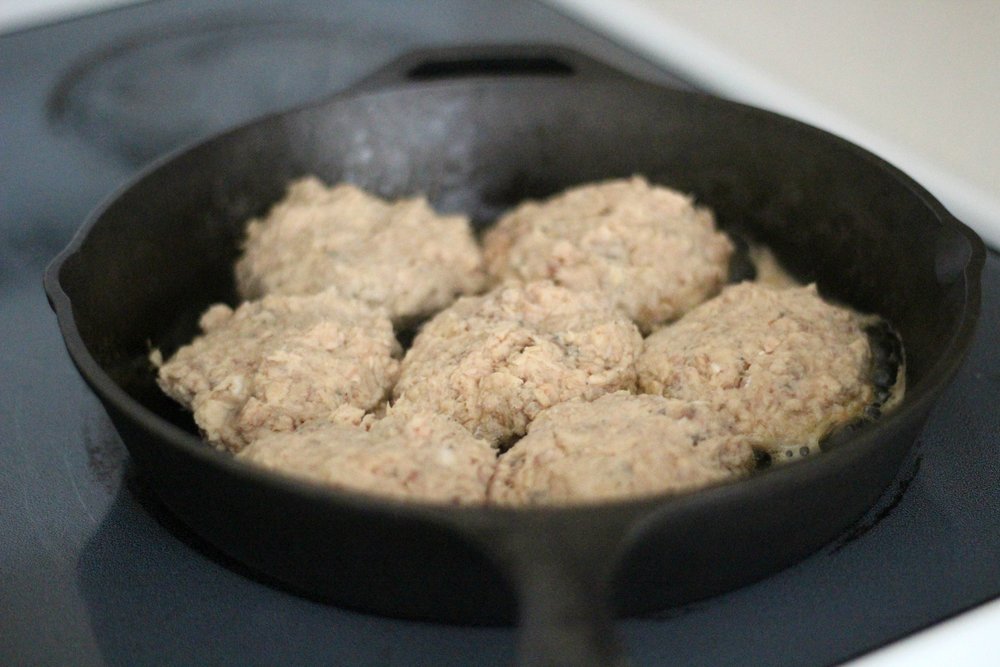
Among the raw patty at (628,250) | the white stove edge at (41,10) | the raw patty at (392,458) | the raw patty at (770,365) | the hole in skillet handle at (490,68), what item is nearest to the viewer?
the raw patty at (392,458)

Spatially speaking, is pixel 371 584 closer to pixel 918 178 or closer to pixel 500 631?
pixel 500 631

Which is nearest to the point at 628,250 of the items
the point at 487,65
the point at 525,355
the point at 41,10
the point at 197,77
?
the point at 525,355

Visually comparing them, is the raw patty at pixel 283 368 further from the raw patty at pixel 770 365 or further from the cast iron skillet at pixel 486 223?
the raw patty at pixel 770 365

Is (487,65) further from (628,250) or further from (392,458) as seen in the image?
(392,458)

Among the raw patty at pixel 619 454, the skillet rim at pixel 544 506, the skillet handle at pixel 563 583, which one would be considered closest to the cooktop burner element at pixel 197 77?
the skillet rim at pixel 544 506

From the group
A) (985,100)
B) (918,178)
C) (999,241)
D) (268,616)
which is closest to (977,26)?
(985,100)
